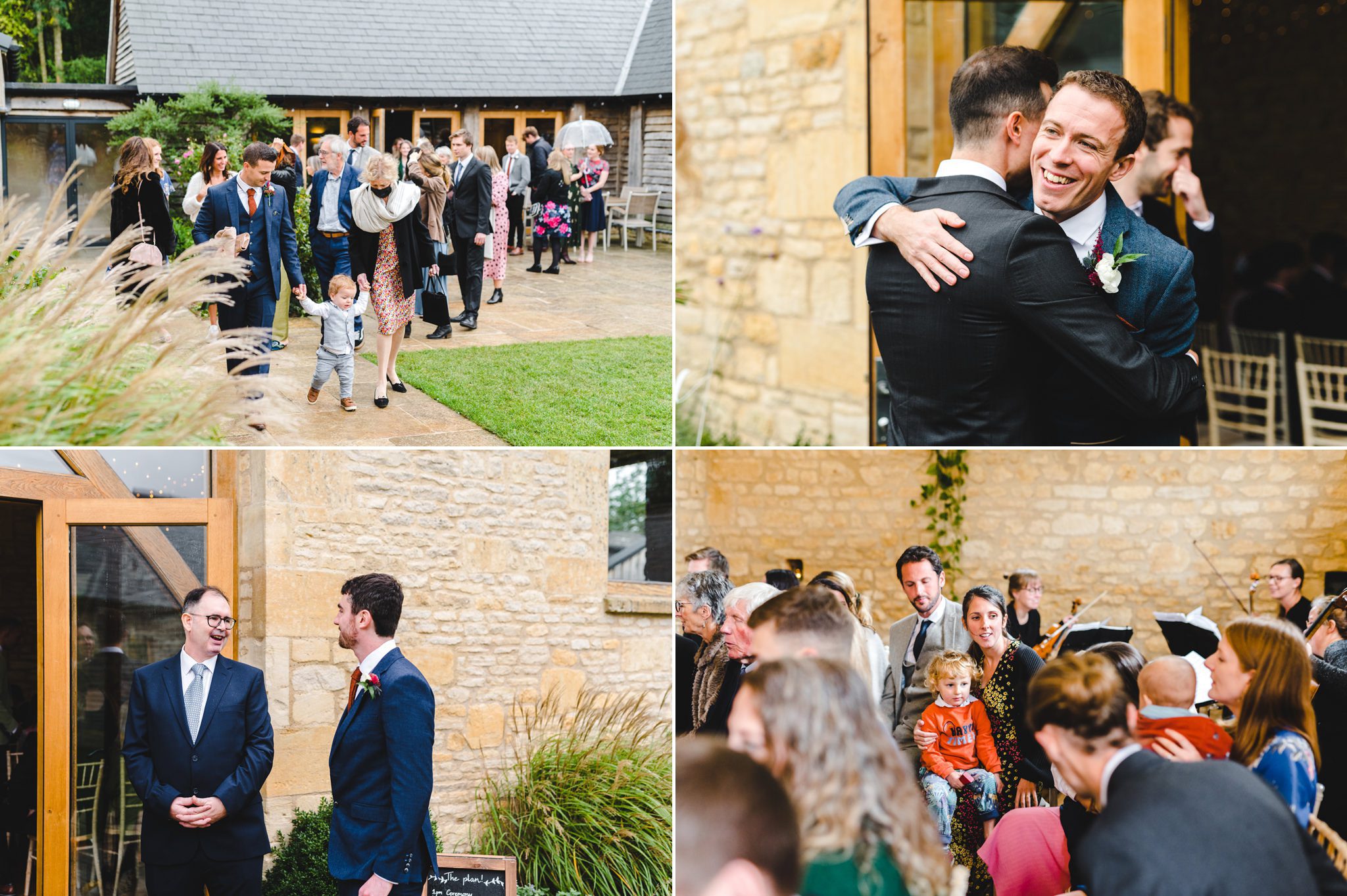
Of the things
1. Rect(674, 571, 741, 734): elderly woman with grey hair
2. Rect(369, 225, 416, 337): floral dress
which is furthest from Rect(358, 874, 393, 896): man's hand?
Rect(369, 225, 416, 337): floral dress

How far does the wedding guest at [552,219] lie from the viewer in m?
9.34

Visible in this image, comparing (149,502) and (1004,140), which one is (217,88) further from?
(1004,140)

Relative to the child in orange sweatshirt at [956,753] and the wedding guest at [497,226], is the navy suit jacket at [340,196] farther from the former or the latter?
the child in orange sweatshirt at [956,753]

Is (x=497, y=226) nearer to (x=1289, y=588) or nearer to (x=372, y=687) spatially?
(x=372, y=687)

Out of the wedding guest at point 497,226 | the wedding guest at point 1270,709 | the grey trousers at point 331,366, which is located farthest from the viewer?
the wedding guest at point 497,226

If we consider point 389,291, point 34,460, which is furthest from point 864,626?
point 389,291

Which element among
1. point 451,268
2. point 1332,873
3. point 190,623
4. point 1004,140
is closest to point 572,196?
point 451,268

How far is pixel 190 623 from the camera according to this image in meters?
3.63

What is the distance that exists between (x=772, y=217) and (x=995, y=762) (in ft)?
11.2

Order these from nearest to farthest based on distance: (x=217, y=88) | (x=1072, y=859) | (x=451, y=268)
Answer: (x=1072, y=859)
(x=451, y=268)
(x=217, y=88)

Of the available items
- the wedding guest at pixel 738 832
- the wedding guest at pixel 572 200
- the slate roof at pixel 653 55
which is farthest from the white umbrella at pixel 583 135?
the wedding guest at pixel 738 832

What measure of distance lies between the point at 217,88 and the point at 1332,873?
33.2ft

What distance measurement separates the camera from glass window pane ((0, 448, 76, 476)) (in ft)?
13.0

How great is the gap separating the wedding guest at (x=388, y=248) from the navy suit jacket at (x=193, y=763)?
2.29 m
